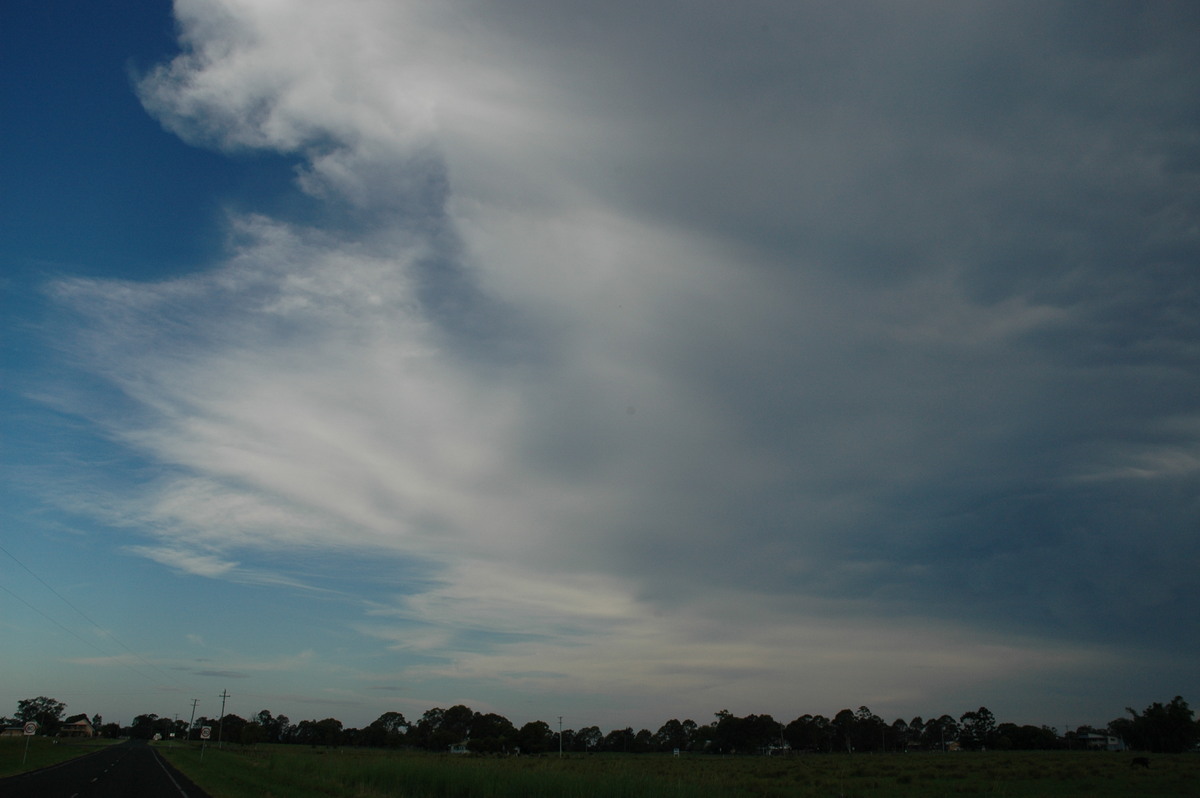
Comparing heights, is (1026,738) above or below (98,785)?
below

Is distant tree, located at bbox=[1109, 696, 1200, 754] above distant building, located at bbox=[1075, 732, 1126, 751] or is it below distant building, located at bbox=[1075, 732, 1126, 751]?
above

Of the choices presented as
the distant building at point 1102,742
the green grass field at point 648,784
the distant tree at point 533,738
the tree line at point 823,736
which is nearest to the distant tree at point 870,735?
the tree line at point 823,736

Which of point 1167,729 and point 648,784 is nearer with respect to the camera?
point 648,784

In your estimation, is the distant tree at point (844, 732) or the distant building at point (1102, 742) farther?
the distant tree at point (844, 732)

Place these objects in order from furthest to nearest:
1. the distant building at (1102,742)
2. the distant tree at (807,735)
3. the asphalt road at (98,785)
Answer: the distant tree at (807,735) → the distant building at (1102,742) → the asphalt road at (98,785)

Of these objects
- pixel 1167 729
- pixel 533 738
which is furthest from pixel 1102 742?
pixel 533 738

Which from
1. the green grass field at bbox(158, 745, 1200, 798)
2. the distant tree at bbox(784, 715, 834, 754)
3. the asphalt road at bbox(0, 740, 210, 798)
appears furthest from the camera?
the distant tree at bbox(784, 715, 834, 754)

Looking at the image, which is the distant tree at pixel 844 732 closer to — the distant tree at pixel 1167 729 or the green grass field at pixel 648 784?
the distant tree at pixel 1167 729

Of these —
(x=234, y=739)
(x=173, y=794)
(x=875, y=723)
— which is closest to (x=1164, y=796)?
(x=173, y=794)

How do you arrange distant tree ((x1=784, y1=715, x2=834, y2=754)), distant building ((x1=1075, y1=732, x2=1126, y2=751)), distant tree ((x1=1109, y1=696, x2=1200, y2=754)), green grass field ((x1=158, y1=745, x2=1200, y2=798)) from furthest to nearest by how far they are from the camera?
distant tree ((x1=784, y1=715, x2=834, y2=754))
distant building ((x1=1075, y1=732, x2=1126, y2=751))
distant tree ((x1=1109, y1=696, x2=1200, y2=754))
green grass field ((x1=158, y1=745, x2=1200, y2=798))

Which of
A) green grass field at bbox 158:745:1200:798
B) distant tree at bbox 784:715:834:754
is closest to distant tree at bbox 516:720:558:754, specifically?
distant tree at bbox 784:715:834:754

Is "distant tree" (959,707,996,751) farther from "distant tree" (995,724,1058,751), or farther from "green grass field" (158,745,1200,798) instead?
"green grass field" (158,745,1200,798)

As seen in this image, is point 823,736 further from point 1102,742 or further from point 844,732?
point 1102,742

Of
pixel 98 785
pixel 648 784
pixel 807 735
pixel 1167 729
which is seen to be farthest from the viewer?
pixel 807 735
